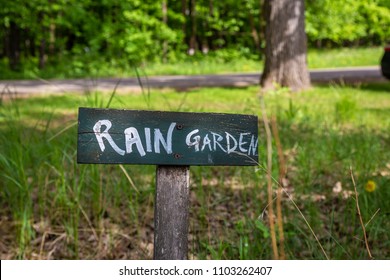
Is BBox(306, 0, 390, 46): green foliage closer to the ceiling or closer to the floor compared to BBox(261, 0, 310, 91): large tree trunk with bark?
closer to the ceiling

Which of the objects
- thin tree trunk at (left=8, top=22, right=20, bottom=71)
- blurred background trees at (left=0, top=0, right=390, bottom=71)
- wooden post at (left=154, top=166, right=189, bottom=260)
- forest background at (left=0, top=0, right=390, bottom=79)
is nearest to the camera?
wooden post at (left=154, top=166, right=189, bottom=260)

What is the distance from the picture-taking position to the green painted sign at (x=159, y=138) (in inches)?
74.7

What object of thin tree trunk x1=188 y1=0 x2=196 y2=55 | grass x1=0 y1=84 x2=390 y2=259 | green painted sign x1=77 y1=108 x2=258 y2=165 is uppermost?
thin tree trunk x1=188 y1=0 x2=196 y2=55

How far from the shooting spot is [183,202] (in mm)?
2045

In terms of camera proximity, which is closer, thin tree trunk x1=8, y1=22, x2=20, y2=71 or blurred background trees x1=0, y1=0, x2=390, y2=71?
blurred background trees x1=0, y1=0, x2=390, y2=71

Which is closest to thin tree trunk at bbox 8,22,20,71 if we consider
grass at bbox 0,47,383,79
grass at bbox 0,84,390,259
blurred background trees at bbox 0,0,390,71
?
blurred background trees at bbox 0,0,390,71

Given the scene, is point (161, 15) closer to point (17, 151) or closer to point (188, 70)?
point (188, 70)

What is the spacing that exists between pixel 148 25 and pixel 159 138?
20.1m

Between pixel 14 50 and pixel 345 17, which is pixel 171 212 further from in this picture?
pixel 345 17

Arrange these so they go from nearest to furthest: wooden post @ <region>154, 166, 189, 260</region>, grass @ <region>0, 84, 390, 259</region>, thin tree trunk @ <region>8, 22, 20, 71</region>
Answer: wooden post @ <region>154, 166, 189, 260</region>, grass @ <region>0, 84, 390, 259</region>, thin tree trunk @ <region>8, 22, 20, 71</region>

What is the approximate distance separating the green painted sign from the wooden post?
3.4 inches

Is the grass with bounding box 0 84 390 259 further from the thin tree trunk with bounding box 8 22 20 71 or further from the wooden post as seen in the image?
the thin tree trunk with bounding box 8 22 20 71

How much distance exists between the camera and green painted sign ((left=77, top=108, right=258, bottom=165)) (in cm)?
190

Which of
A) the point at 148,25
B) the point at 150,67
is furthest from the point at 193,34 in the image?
the point at 150,67
